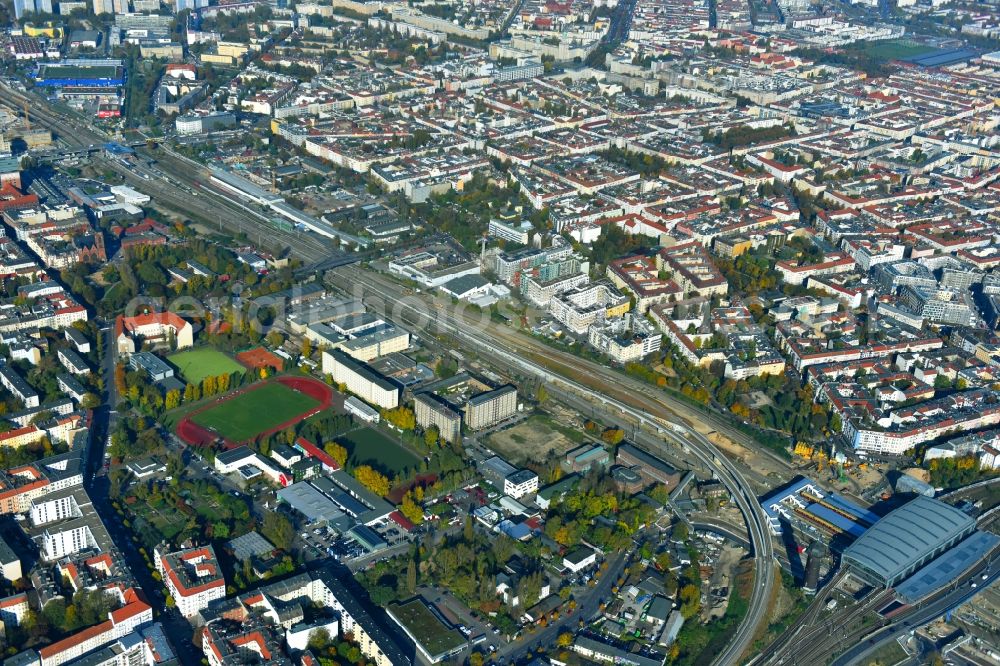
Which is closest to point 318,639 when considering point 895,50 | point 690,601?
point 690,601

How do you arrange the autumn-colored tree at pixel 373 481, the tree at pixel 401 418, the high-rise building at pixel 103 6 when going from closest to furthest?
the autumn-colored tree at pixel 373 481, the tree at pixel 401 418, the high-rise building at pixel 103 6

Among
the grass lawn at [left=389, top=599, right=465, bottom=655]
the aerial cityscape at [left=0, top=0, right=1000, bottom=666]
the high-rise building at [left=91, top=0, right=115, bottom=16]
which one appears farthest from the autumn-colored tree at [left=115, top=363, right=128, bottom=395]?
the high-rise building at [left=91, top=0, right=115, bottom=16]

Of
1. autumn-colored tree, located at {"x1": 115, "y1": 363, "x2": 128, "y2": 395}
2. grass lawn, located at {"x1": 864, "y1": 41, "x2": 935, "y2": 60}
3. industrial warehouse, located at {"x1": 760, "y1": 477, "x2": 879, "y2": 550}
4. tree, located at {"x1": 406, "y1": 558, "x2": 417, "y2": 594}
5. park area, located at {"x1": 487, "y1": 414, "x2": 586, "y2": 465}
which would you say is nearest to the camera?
tree, located at {"x1": 406, "y1": 558, "x2": 417, "y2": 594}

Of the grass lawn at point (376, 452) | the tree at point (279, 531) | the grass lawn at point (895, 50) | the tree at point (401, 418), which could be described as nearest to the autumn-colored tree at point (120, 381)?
the grass lawn at point (376, 452)

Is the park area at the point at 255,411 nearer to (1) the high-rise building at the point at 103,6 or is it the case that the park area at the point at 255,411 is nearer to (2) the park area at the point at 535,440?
(2) the park area at the point at 535,440

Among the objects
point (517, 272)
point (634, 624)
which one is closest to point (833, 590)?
point (634, 624)

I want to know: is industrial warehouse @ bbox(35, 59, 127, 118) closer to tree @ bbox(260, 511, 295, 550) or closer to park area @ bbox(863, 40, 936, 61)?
tree @ bbox(260, 511, 295, 550)

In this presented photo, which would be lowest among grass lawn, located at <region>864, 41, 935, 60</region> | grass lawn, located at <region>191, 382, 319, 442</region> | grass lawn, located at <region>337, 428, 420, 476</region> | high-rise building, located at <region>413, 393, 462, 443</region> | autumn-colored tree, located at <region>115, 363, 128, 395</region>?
grass lawn, located at <region>191, 382, 319, 442</region>

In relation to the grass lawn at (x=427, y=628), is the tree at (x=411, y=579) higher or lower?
higher
